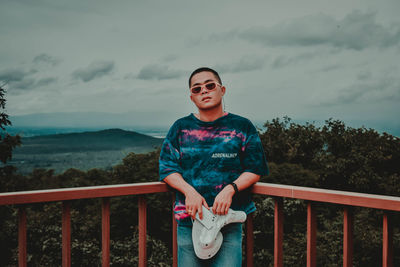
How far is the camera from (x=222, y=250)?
1652 mm

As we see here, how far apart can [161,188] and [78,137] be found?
19.3 metres

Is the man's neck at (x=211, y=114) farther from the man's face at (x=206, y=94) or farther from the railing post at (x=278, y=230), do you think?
the railing post at (x=278, y=230)

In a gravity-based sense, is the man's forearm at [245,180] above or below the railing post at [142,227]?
above

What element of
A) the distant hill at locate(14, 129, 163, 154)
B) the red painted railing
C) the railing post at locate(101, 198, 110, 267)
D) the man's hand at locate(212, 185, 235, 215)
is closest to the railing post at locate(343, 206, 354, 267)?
the red painted railing

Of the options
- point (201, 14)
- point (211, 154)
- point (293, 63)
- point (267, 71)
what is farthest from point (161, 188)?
point (293, 63)

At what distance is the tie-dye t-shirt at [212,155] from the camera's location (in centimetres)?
167

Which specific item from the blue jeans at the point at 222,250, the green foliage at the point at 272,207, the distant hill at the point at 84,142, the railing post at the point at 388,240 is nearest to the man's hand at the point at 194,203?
the blue jeans at the point at 222,250

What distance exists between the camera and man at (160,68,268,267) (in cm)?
165

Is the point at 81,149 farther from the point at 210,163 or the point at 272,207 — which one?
the point at 210,163

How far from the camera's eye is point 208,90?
5.74 ft

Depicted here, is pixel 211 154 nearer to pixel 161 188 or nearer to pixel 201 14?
pixel 161 188

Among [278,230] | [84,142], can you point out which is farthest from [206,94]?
[84,142]

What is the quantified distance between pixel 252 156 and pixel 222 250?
0.54 m

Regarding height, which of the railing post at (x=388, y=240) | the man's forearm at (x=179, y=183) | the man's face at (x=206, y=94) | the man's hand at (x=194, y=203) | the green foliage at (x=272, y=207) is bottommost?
the green foliage at (x=272, y=207)
